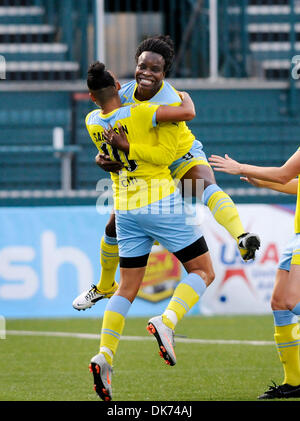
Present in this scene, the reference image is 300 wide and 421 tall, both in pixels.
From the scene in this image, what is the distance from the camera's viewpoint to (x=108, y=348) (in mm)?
5645

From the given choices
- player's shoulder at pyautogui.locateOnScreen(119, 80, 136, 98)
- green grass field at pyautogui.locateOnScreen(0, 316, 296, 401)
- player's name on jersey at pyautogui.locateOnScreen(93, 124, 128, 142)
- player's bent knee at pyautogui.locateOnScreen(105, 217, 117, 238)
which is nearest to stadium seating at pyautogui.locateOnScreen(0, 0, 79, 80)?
green grass field at pyautogui.locateOnScreen(0, 316, 296, 401)

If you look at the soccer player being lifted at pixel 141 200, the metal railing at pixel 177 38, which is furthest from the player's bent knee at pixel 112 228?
the metal railing at pixel 177 38

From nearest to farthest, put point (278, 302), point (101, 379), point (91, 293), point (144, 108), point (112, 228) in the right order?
point (101, 379) < point (144, 108) < point (278, 302) < point (112, 228) < point (91, 293)

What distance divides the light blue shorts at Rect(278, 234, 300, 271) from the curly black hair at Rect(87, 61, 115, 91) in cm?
160

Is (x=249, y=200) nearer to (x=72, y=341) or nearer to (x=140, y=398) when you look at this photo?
(x=72, y=341)

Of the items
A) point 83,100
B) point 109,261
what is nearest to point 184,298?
point 109,261

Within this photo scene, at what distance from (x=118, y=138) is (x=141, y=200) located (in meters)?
0.43

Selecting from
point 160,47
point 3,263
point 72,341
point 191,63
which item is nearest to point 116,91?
point 160,47

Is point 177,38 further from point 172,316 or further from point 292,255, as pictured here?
point 172,316

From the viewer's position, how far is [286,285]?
19.4ft

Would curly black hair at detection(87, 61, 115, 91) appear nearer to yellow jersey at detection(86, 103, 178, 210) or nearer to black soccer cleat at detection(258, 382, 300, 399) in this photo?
yellow jersey at detection(86, 103, 178, 210)

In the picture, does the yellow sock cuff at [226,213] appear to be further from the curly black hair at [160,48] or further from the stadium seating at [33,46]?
the stadium seating at [33,46]

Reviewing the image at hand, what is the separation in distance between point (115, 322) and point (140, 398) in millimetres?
643

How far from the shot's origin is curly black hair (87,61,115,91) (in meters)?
5.72
